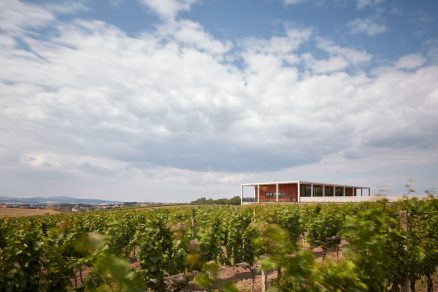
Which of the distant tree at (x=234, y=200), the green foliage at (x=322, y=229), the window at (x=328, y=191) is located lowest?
the distant tree at (x=234, y=200)

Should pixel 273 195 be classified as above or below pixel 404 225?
below

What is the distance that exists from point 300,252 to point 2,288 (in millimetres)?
5694

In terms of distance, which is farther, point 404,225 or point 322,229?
point 322,229

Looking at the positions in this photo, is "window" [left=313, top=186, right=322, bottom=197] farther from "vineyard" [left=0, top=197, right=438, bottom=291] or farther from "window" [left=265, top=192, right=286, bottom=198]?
"vineyard" [left=0, top=197, right=438, bottom=291]

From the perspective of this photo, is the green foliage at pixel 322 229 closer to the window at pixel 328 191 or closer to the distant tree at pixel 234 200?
the window at pixel 328 191

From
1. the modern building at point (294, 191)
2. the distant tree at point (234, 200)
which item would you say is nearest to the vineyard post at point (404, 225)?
the modern building at point (294, 191)

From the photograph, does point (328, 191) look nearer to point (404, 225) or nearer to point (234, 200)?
point (234, 200)

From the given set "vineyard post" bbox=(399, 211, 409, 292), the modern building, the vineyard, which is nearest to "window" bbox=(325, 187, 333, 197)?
the modern building

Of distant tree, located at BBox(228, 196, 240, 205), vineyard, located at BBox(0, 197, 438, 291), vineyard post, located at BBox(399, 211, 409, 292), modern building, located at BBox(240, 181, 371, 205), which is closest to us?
vineyard, located at BBox(0, 197, 438, 291)

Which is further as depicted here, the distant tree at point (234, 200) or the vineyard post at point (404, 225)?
the distant tree at point (234, 200)

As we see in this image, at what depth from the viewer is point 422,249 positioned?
7.36 metres

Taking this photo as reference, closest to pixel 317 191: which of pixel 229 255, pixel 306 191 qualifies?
pixel 306 191

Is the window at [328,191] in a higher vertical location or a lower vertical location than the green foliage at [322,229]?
higher

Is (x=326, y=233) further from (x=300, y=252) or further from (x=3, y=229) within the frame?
(x=300, y=252)
